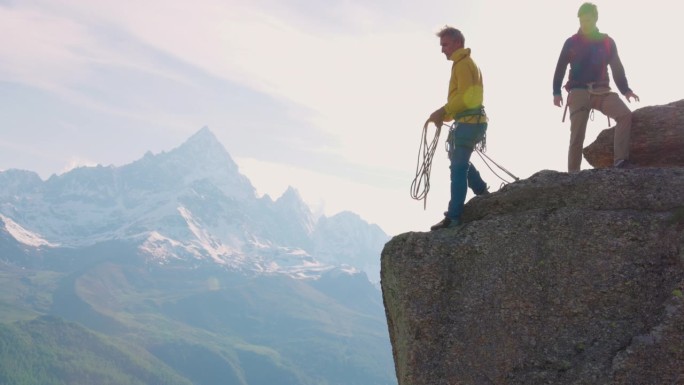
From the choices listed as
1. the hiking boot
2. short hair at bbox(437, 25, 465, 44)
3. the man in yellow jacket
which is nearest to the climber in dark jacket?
the man in yellow jacket

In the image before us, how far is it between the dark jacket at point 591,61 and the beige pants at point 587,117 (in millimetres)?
314

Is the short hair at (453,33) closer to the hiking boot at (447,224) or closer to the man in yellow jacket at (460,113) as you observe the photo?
the man in yellow jacket at (460,113)

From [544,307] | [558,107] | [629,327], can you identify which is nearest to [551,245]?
[544,307]

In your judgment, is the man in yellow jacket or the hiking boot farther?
the hiking boot

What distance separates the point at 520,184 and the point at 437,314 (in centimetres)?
353

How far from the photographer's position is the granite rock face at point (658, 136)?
1370cm

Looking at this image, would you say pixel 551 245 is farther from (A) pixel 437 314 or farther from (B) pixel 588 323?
(A) pixel 437 314

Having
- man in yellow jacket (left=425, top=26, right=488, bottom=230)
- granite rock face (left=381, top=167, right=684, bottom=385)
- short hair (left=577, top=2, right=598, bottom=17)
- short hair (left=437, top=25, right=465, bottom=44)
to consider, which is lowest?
granite rock face (left=381, top=167, right=684, bottom=385)

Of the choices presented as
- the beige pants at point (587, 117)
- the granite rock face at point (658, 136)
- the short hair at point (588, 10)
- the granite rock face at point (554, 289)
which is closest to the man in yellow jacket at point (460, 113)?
the granite rock face at point (554, 289)

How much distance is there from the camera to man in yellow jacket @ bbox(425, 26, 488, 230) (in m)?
12.8

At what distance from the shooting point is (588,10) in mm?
14312

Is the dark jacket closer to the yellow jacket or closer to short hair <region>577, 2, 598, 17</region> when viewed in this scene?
short hair <region>577, 2, 598, 17</region>

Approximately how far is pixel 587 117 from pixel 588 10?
240 cm

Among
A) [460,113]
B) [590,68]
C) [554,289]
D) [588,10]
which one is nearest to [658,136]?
[590,68]
